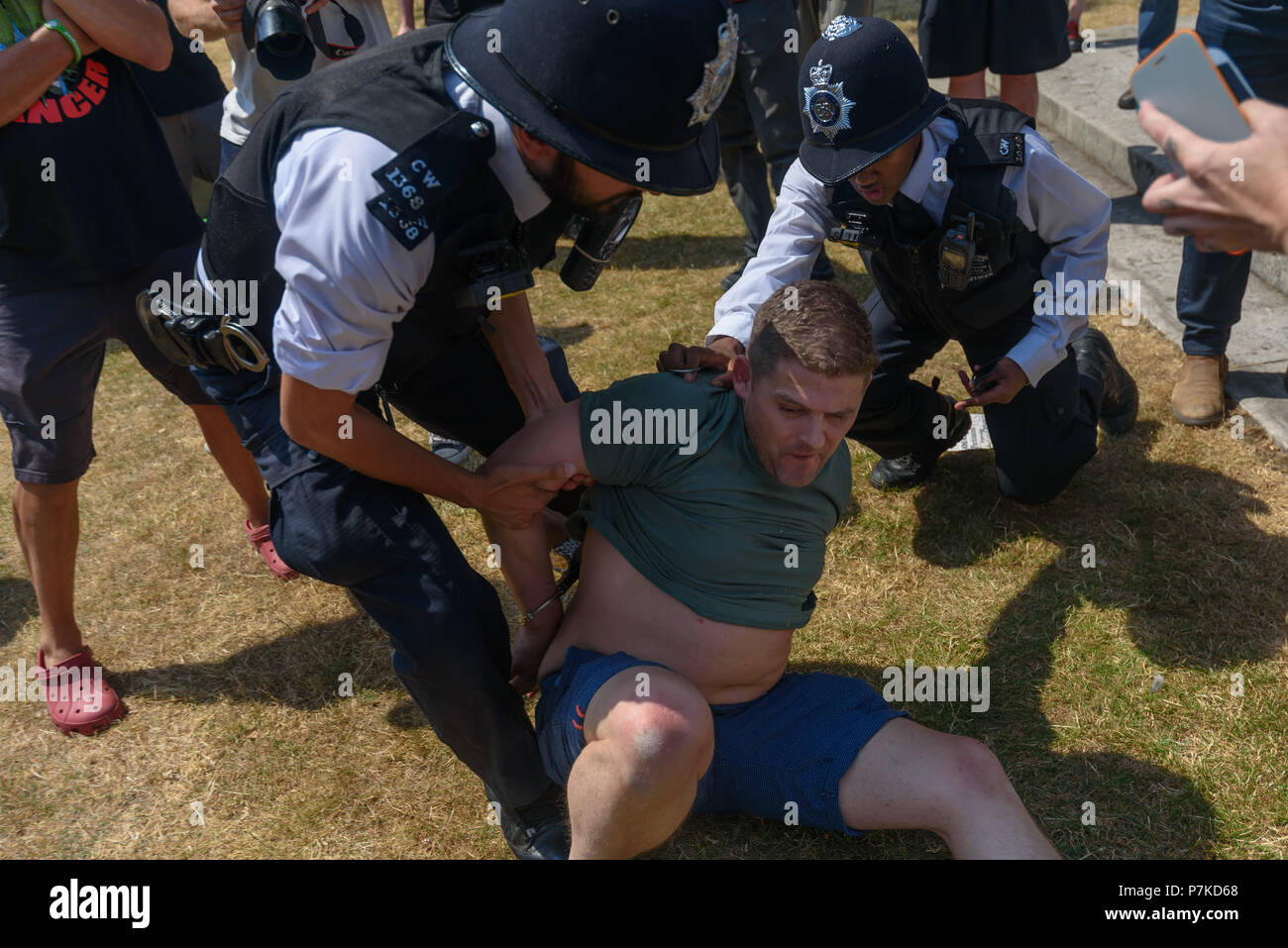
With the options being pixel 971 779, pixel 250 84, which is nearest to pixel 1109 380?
pixel 971 779

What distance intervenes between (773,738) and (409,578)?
2.98 ft

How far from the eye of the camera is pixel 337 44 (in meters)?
4.16

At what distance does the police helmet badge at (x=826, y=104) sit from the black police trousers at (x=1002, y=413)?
0.72 m

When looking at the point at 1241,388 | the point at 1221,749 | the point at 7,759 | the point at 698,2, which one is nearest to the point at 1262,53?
the point at 1241,388

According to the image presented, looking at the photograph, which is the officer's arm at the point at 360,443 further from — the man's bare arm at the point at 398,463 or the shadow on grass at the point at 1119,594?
the shadow on grass at the point at 1119,594

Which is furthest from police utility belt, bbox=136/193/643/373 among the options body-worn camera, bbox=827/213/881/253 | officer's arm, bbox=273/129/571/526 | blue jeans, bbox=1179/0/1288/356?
blue jeans, bbox=1179/0/1288/356

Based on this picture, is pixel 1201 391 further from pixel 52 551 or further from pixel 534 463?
pixel 52 551

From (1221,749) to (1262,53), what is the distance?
244cm

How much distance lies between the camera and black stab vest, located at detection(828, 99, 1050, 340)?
3.07 meters

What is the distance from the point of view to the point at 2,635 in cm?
360

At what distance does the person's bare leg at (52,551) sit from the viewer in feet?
10.3

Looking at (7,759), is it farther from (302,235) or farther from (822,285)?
(822,285)

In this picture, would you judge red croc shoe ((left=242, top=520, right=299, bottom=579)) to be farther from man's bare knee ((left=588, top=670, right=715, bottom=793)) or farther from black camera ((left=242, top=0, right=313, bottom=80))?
man's bare knee ((left=588, top=670, right=715, bottom=793))

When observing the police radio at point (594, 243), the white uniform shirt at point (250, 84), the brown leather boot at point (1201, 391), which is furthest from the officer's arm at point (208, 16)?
the brown leather boot at point (1201, 391)
